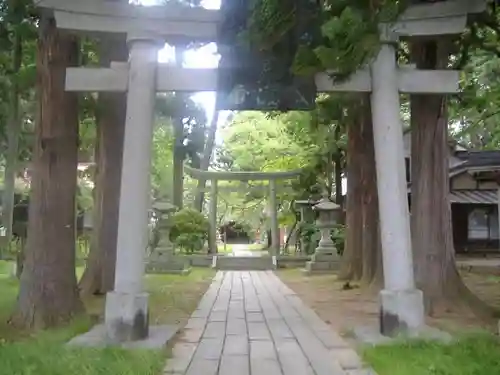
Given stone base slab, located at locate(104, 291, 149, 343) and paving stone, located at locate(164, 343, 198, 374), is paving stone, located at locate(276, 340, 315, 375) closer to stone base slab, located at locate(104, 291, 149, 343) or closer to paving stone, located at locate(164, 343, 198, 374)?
paving stone, located at locate(164, 343, 198, 374)

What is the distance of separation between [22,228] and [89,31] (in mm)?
7593

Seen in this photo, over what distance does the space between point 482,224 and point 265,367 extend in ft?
69.7

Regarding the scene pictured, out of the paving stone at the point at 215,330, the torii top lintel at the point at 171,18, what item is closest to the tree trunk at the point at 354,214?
the torii top lintel at the point at 171,18

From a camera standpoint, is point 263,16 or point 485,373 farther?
point 263,16

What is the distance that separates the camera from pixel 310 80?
670cm

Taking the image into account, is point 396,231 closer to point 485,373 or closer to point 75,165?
point 485,373

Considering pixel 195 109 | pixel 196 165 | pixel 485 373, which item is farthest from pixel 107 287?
pixel 196 165

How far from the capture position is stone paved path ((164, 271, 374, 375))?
4875 millimetres

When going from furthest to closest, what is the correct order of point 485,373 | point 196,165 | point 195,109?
point 196,165, point 195,109, point 485,373

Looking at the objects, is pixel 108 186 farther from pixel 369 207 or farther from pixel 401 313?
pixel 401 313

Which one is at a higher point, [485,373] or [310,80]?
[310,80]

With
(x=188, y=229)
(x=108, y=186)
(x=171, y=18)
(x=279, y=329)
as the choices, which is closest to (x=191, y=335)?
(x=279, y=329)

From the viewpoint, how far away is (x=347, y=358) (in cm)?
525

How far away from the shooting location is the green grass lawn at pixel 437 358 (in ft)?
14.9
